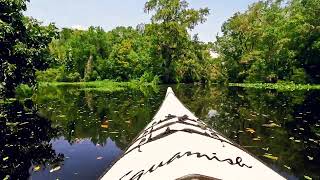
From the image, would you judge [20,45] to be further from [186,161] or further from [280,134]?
[186,161]

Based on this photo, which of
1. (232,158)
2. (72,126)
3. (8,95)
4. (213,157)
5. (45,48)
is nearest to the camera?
(213,157)

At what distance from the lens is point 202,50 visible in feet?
199

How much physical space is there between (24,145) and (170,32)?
45430mm

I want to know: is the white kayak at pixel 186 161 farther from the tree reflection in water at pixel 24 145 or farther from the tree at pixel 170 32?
the tree at pixel 170 32

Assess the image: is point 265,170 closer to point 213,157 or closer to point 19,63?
point 213,157

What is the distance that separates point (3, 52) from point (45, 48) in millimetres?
3013

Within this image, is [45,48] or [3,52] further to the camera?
[45,48]

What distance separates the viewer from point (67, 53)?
65188 mm

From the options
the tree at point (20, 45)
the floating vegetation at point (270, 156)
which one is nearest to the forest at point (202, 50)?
the tree at point (20, 45)

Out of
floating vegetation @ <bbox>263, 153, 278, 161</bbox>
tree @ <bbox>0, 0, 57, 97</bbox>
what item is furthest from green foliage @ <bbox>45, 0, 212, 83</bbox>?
floating vegetation @ <bbox>263, 153, 278, 161</bbox>

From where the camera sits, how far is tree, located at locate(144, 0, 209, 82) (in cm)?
5291

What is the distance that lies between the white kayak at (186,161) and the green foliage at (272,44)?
114 ft

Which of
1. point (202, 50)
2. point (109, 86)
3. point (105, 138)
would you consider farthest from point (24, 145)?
point (202, 50)

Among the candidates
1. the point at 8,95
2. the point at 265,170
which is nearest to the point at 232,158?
the point at 265,170
